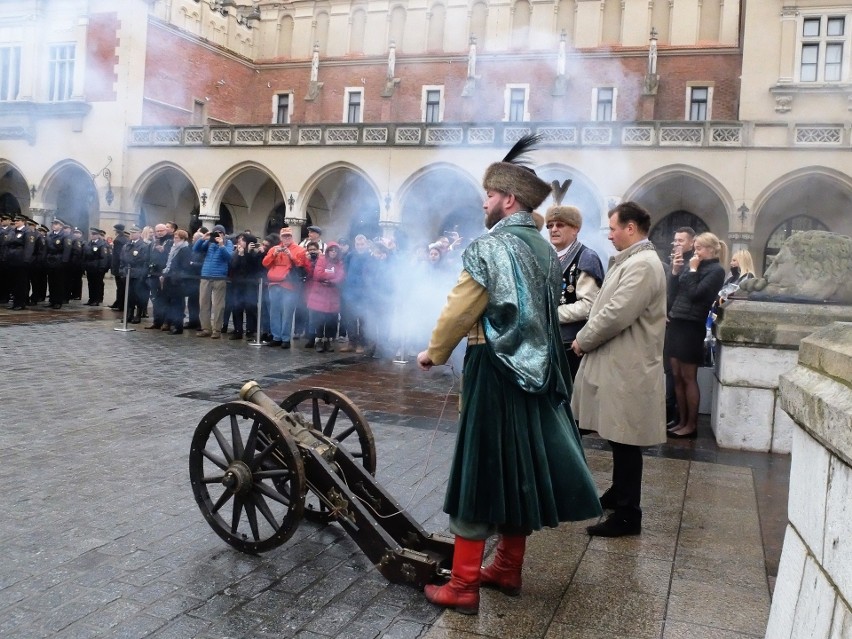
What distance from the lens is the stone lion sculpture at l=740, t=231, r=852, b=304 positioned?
19.6 feet

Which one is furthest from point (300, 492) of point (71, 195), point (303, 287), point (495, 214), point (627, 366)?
point (71, 195)

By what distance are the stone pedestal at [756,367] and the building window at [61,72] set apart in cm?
2564

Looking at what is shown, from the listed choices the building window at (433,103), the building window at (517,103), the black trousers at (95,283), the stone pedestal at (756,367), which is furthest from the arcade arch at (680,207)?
the stone pedestal at (756,367)

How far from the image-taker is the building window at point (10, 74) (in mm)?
23141

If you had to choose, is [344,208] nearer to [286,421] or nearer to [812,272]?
[812,272]

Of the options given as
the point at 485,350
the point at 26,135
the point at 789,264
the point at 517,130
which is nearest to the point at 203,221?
the point at 26,135

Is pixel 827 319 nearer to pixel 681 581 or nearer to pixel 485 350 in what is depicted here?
pixel 681 581

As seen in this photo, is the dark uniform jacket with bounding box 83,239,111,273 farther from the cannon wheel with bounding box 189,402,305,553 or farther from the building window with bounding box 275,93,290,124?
the building window with bounding box 275,93,290,124

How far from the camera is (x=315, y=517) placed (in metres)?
3.97

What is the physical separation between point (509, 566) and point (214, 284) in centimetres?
1048

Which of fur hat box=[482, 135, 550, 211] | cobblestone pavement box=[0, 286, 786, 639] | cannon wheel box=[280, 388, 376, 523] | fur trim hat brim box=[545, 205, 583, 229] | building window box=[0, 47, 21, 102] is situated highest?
building window box=[0, 47, 21, 102]

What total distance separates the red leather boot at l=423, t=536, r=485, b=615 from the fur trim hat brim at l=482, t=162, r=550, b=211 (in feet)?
4.67

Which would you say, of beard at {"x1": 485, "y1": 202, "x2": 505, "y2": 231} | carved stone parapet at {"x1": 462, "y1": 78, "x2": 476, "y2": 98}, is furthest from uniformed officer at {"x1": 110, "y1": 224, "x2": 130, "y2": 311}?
carved stone parapet at {"x1": 462, "y1": 78, "x2": 476, "y2": 98}

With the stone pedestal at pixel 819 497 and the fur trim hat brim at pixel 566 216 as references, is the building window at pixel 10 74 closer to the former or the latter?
the fur trim hat brim at pixel 566 216
